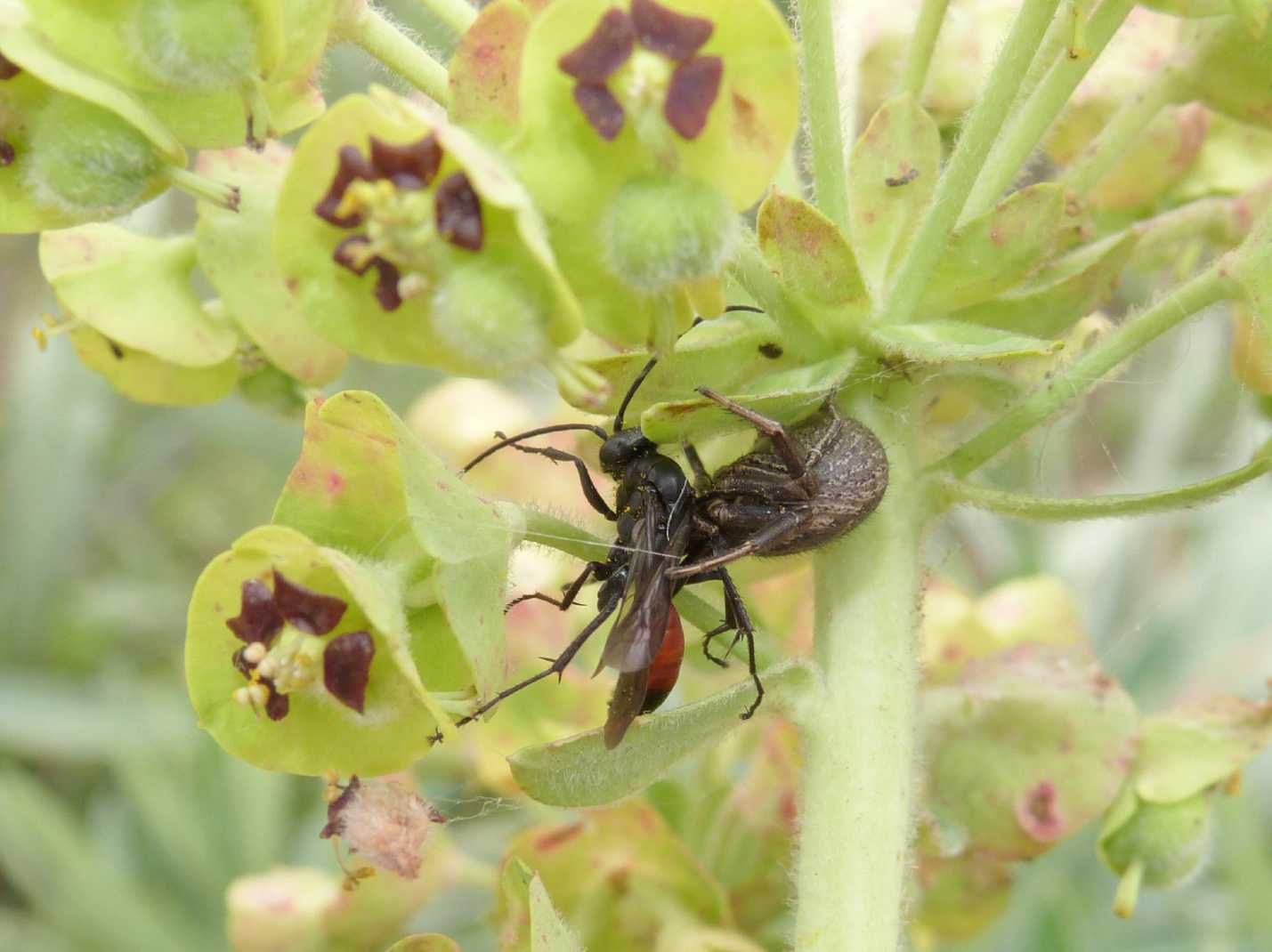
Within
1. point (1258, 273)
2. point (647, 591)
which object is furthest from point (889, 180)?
point (647, 591)

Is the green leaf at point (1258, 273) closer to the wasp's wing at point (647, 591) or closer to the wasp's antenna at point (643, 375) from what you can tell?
Result: the wasp's antenna at point (643, 375)

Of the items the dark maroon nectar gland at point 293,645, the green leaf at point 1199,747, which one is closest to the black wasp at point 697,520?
the dark maroon nectar gland at point 293,645

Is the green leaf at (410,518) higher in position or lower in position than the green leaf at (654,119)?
lower

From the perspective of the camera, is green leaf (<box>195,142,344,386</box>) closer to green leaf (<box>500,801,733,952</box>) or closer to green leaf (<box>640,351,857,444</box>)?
green leaf (<box>640,351,857,444</box>)

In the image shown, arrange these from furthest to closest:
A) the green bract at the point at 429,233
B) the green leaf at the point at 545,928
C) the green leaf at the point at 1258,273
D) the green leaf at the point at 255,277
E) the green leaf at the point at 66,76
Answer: the green leaf at the point at 255,277 < the green leaf at the point at 1258,273 < the green leaf at the point at 545,928 < the green leaf at the point at 66,76 < the green bract at the point at 429,233

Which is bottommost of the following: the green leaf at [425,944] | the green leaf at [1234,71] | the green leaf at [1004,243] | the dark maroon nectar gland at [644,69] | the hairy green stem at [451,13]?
the green leaf at [425,944]

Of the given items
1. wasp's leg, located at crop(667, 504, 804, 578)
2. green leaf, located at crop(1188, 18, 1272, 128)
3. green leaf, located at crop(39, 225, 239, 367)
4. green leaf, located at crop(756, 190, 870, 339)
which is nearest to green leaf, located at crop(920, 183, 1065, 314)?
green leaf, located at crop(756, 190, 870, 339)

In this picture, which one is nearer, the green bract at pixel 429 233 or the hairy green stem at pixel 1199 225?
the green bract at pixel 429 233

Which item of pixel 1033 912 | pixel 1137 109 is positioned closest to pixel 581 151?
pixel 1137 109
